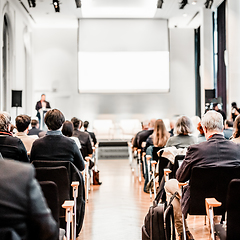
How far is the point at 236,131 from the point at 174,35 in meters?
10.7

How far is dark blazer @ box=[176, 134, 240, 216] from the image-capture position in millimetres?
2500

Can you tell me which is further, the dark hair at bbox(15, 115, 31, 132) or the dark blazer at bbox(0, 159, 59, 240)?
the dark hair at bbox(15, 115, 31, 132)

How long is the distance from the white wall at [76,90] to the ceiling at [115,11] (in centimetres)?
62

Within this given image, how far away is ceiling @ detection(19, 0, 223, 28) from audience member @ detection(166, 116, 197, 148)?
7594mm

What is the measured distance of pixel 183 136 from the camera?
407cm

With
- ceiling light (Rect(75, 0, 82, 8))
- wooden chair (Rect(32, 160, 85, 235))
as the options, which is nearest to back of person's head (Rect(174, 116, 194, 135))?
wooden chair (Rect(32, 160, 85, 235))

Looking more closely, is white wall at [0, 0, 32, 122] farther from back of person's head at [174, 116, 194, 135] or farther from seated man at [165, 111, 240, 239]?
seated man at [165, 111, 240, 239]

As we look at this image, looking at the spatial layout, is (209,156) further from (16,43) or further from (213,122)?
(16,43)

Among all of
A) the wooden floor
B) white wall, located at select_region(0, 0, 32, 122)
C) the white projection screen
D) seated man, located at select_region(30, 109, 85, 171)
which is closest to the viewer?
seated man, located at select_region(30, 109, 85, 171)

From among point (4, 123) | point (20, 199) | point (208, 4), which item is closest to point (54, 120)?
point (4, 123)

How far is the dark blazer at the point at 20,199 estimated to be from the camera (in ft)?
3.19

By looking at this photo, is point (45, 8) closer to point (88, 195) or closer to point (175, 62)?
point (175, 62)

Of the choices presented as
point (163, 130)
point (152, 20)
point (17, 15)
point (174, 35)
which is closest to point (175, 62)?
point (174, 35)

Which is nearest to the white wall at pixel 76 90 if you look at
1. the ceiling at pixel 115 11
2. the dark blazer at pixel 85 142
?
the ceiling at pixel 115 11
